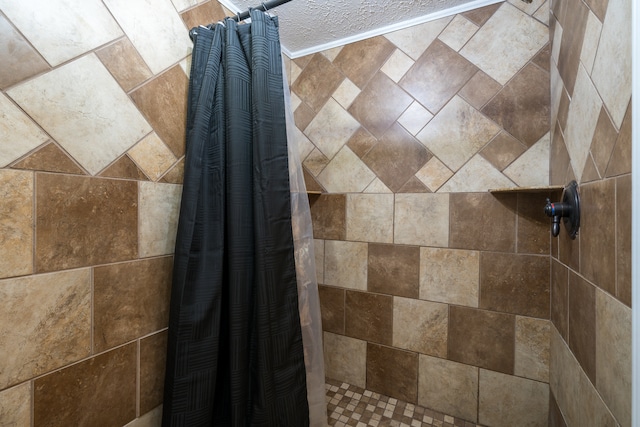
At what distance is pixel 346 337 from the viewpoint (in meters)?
1.56

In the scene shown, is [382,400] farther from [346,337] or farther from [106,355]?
[106,355]

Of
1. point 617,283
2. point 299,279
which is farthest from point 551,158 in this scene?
point 299,279

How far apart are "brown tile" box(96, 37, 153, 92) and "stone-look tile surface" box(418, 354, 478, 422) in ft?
5.53

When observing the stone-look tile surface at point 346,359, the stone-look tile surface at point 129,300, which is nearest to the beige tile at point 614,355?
the stone-look tile surface at point 346,359

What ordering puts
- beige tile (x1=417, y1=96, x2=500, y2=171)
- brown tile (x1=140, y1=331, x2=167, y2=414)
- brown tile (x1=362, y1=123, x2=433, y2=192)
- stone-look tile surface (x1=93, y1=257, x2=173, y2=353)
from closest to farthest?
stone-look tile surface (x1=93, y1=257, x2=173, y2=353) < brown tile (x1=140, y1=331, x2=167, y2=414) < beige tile (x1=417, y1=96, x2=500, y2=171) < brown tile (x1=362, y1=123, x2=433, y2=192)

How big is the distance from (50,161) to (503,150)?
1.62m

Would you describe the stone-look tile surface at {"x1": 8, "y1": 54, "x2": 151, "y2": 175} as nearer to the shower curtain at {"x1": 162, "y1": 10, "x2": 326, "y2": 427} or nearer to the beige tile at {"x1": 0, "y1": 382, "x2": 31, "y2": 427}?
the shower curtain at {"x1": 162, "y1": 10, "x2": 326, "y2": 427}

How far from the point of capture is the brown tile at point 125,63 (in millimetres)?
870

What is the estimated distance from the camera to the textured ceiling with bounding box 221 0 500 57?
4.27ft

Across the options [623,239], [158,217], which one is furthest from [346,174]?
[623,239]

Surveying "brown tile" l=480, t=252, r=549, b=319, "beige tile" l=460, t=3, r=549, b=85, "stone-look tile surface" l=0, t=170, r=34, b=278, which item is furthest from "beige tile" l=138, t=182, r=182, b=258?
"beige tile" l=460, t=3, r=549, b=85

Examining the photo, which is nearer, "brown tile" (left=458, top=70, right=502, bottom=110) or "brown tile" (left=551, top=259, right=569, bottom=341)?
"brown tile" (left=551, top=259, right=569, bottom=341)

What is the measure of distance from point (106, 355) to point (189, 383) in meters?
0.27

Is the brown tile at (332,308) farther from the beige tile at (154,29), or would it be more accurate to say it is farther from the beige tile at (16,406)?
the beige tile at (154,29)
